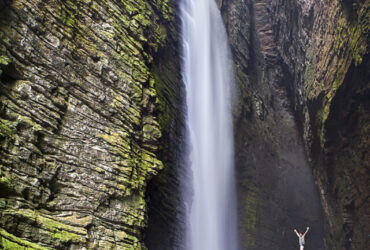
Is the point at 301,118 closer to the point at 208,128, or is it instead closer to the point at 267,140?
the point at 267,140

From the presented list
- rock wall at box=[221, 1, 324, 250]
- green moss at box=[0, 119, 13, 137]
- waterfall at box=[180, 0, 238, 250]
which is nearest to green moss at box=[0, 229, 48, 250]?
green moss at box=[0, 119, 13, 137]

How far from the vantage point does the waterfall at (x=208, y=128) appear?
18.2 m

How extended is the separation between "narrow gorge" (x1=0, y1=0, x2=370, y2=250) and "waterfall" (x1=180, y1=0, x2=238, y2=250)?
0.66 feet

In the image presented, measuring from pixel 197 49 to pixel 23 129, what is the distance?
14833 mm

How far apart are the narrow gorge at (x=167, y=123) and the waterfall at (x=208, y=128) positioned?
202mm

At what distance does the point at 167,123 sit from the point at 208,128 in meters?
6.17

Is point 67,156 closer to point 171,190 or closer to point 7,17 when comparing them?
point 7,17

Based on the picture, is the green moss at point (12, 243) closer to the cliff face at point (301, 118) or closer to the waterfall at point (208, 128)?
the waterfall at point (208, 128)

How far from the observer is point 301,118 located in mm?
23109

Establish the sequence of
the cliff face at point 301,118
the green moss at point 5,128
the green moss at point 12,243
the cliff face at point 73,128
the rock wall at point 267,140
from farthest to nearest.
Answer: the rock wall at point 267,140, the cliff face at point 301,118, the cliff face at point 73,128, the green moss at point 5,128, the green moss at point 12,243

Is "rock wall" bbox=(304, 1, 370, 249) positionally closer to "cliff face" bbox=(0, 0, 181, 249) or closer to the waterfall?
the waterfall

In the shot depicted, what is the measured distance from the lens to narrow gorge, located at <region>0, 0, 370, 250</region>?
27.6 ft

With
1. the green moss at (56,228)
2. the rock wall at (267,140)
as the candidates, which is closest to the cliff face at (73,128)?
the green moss at (56,228)

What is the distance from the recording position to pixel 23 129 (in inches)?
323
